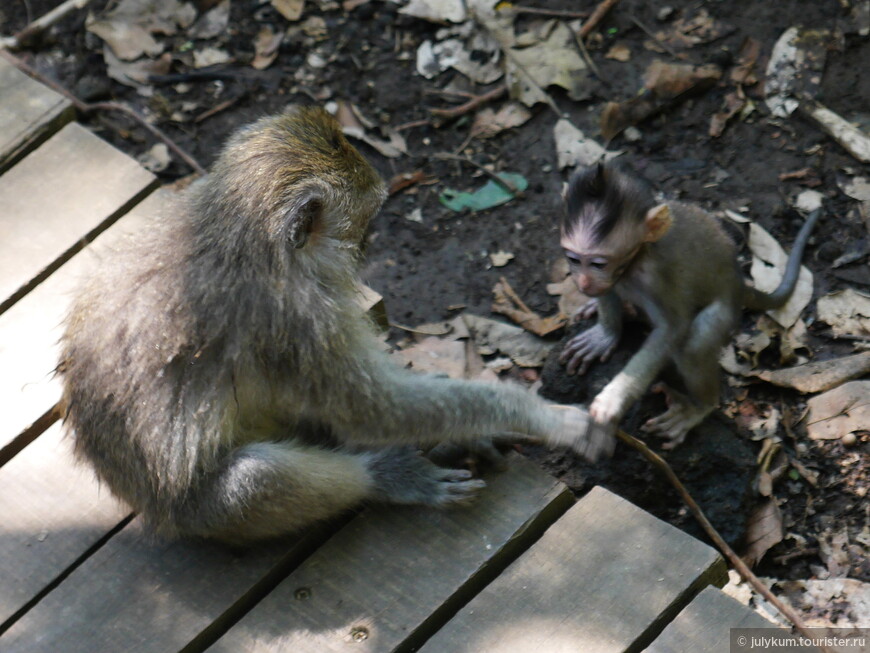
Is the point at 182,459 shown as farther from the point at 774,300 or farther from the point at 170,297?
the point at 774,300

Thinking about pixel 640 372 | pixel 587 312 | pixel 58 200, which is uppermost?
pixel 58 200

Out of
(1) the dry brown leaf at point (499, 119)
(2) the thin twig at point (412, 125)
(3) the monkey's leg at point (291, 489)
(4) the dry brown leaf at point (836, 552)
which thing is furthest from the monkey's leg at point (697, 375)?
(2) the thin twig at point (412, 125)

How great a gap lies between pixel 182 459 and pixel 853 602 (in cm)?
324

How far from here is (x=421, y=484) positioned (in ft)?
13.9

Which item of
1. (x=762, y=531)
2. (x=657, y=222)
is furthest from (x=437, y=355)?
(x=762, y=531)

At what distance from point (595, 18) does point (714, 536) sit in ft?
13.9

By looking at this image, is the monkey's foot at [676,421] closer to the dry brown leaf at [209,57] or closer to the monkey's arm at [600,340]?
the monkey's arm at [600,340]

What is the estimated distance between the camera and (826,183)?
6.61 m

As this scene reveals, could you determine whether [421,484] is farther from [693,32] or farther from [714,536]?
[693,32]

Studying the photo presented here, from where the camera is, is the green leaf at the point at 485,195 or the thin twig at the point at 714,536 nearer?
the thin twig at the point at 714,536

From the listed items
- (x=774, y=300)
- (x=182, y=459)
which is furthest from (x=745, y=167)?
(x=182, y=459)

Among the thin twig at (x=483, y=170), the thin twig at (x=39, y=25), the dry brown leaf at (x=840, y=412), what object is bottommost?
the dry brown leaf at (x=840, y=412)

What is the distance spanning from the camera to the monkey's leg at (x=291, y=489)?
397 centimetres

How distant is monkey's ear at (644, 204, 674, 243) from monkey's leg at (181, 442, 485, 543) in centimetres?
165
